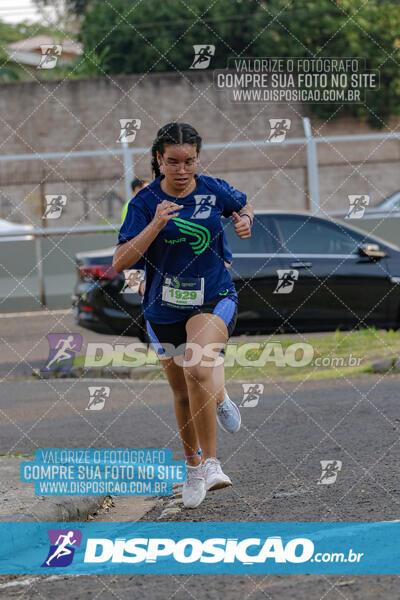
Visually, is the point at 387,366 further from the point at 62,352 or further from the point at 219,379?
the point at 219,379

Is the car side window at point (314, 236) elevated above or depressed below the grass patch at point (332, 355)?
above

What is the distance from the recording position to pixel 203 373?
5.90 m

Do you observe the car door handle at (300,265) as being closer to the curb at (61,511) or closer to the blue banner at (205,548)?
the curb at (61,511)

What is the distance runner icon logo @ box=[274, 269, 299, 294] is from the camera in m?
12.8

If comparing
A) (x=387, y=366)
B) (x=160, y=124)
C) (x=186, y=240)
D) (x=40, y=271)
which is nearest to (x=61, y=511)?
(x=186, y=240)

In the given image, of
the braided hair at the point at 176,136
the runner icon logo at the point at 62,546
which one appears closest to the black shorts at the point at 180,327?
the braided hair at the point at 176,136

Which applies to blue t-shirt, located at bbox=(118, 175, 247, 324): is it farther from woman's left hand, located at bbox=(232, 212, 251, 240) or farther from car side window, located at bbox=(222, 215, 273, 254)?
car side window, located at bbox=(222, 215, 273, 254)

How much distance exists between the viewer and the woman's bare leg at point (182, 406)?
6160mm

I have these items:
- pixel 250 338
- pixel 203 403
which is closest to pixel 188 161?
pixel 203 403

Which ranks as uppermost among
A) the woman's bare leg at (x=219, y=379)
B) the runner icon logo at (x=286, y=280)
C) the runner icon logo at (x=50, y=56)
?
the runner icon logo at (x=50, y=56)

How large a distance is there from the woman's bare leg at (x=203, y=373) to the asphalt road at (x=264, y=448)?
1.56 feet

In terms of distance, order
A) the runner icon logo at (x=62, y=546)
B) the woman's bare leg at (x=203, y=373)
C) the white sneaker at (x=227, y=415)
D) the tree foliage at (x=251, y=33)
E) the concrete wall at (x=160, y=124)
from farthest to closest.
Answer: the tree foliage at (x=251, y=33) < the concrete wall at (x=160, y=124) < the white sneaker at (x=227, y=415) < the woman's bare leg at (x=203, y=373) < the runner icon logo at (x=62, y=546)

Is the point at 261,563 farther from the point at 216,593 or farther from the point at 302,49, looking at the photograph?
the point at 302,49

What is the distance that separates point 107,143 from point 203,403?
88.4 ft
